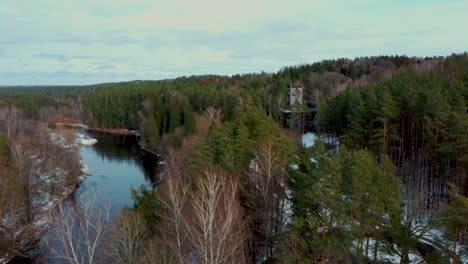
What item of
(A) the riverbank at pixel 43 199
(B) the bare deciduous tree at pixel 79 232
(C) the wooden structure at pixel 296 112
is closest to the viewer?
(B) the bare deciduous tree at pixel 79 232

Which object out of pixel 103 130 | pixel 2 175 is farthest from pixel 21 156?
pixel 103 130

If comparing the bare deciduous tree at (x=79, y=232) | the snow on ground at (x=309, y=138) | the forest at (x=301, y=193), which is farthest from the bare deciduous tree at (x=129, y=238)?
the snow on ground at (x=309, y=138)

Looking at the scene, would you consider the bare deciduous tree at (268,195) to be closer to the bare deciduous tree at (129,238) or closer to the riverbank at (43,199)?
the bare deciduous tree at (129,238)

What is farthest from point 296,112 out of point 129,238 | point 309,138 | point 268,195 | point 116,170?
point 129,238

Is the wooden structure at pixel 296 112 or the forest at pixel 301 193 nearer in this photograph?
the forest at pixel 301 193

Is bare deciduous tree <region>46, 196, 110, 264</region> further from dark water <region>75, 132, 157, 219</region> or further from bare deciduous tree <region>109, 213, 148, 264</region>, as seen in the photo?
dark water <region>75, 132, 157, 219</region>

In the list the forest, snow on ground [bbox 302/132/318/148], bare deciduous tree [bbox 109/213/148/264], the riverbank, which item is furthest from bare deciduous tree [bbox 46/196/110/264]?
snow on ground [bbox 302/132/318/148]

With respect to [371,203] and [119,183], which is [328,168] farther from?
[119,183]

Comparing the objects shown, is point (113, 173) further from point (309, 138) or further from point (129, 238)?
point (129, 238)
